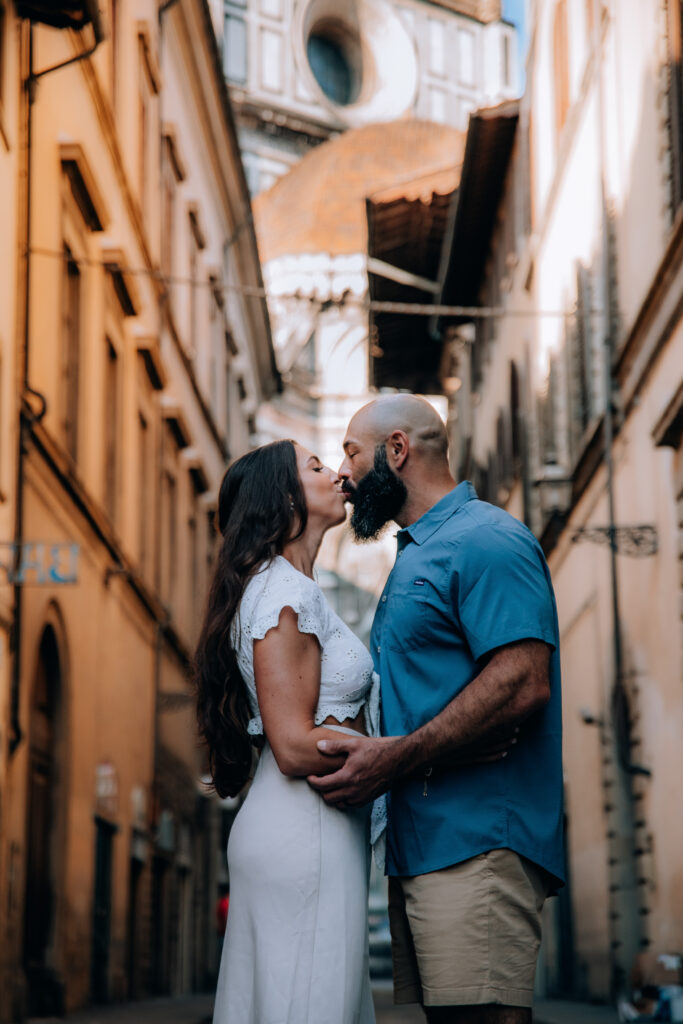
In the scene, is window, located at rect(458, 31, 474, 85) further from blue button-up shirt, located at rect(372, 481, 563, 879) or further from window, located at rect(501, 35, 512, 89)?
blue button-up shirt, located at rect(372, 481, 563, 879)

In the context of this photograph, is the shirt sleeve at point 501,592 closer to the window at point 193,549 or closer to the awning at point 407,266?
the window at point 193,549

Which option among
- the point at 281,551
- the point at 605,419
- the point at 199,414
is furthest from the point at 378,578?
the point at 281,551

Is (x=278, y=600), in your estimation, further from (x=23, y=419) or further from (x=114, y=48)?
(x=114, y=48)

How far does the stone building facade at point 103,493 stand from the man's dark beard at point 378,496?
370cm

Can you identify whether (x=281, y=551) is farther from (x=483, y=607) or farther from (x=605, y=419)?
(x=605, y=419)

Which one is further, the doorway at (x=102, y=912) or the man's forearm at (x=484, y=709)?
the doorway at (x=102, y=912)

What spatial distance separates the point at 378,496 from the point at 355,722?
587 millimetres

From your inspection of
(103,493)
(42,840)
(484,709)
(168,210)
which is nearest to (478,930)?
(484,709)

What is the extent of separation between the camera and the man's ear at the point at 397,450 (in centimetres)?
429

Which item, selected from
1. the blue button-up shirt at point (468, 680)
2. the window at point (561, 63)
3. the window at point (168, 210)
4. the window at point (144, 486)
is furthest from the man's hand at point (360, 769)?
the window at point (168, 210)

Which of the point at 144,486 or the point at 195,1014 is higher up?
the point at 144,486

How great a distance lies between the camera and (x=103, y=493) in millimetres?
17031

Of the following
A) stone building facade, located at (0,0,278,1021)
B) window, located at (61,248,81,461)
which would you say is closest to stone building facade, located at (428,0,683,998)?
stone building facade, located at (0,0,278,1021)

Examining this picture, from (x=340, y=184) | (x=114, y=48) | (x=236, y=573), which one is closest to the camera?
(x=236, y=573)
